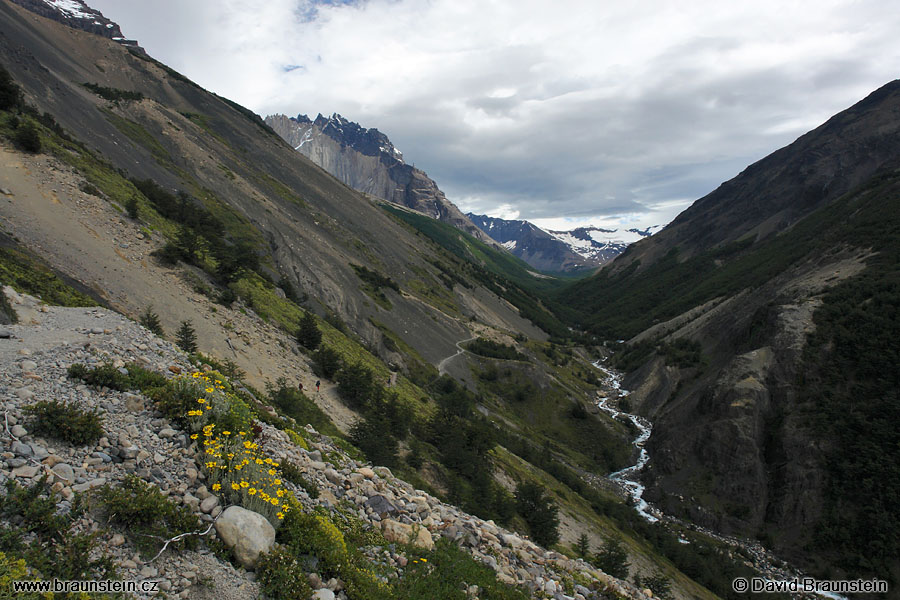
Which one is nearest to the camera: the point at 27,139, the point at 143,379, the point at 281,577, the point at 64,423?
the point at 281,577

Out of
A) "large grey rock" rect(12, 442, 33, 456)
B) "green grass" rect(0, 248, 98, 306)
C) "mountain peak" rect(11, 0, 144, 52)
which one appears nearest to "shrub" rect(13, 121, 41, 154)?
"green grass" rect(0, 248, 98, 306)

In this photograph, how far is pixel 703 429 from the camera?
42.2m

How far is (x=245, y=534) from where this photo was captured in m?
5.81

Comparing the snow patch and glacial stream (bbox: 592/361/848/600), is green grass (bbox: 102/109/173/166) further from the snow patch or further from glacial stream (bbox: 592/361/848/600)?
the snow patch

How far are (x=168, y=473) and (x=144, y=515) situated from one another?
108 cm

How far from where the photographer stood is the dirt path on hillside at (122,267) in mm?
19328

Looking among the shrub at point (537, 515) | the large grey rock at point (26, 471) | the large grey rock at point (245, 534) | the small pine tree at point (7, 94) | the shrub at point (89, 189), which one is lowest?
the shrub at point (537, 515)

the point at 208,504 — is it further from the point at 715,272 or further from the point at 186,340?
the point at 715,272

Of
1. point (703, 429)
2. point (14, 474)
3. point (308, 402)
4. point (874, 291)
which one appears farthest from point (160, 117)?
point (874, 291)

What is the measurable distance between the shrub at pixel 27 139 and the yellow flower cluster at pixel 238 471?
94.0ft

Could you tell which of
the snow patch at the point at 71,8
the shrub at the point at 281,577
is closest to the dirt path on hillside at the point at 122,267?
the shrub at the point at 281,577

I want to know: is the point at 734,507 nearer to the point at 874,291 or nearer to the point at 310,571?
the point at 874,291

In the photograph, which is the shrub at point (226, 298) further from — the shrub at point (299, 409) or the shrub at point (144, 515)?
the shrub at point (144, 515)

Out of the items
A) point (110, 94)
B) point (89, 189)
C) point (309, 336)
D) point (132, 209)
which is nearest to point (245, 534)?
point (309, 336)
